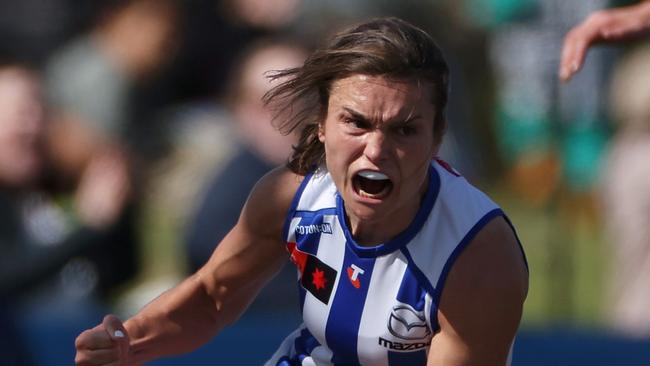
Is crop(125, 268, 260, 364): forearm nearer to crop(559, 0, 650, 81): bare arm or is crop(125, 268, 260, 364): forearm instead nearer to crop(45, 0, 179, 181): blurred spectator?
crop(559, 0, 650, 81): bare arm

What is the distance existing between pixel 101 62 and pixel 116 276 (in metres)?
1.33

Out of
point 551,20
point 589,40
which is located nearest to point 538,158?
point 551,20

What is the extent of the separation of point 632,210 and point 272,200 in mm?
3723

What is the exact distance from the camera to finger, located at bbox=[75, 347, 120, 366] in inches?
140

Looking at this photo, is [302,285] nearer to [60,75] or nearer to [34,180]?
[34,180]

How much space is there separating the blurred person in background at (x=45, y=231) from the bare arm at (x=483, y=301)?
2.97 meters

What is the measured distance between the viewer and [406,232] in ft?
11.5

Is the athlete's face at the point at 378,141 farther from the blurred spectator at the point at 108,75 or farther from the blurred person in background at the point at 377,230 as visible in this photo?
the blurred spectator at the point at 108,75

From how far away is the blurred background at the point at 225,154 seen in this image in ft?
20.1

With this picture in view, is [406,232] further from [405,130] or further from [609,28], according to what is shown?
[609,28]

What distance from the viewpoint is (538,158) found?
28.6ft

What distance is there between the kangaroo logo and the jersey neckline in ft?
0.49

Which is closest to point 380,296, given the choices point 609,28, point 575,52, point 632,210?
point 575,52

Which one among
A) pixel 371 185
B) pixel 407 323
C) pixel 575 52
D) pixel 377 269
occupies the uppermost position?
pixel 575 52
